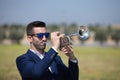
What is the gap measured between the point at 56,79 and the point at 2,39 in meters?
60.1

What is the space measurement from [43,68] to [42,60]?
74mm

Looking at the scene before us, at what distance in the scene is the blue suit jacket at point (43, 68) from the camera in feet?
11.7

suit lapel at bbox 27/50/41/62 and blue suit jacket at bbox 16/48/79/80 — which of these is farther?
suit lapel at bbox 27/50/41/62

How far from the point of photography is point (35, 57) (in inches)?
150

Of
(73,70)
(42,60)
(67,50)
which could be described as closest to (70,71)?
(73,70)

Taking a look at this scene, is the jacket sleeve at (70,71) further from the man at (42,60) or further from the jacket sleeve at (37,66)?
the jacket sleeve at (37,66)

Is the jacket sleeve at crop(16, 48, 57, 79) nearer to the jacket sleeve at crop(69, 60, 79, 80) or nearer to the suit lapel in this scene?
the suit lapel

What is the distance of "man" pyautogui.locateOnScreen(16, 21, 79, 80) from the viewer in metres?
3.59

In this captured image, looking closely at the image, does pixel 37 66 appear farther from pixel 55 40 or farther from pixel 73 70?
pixel 73 70

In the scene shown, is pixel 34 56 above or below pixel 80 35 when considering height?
below

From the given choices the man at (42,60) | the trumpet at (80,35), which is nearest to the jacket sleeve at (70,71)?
the man at (42,60)

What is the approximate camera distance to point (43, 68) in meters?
3.56

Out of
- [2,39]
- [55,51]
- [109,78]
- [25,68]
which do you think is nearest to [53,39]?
[55,51]

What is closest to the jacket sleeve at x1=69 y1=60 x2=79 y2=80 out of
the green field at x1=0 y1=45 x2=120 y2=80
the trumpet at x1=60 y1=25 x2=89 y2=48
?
the trumpet at x1=60 y1=25 x2=89 y2=48
